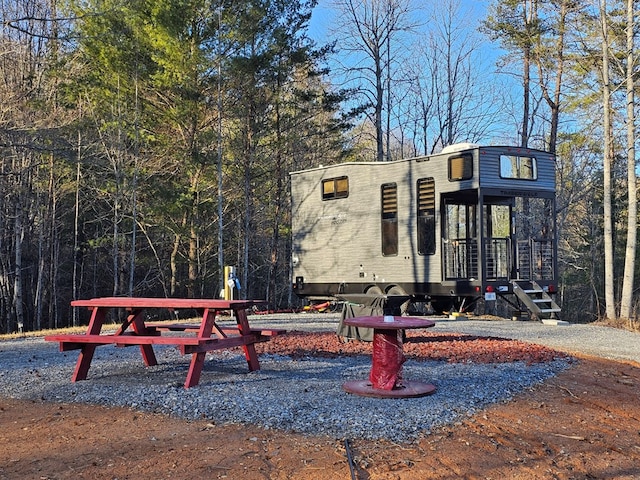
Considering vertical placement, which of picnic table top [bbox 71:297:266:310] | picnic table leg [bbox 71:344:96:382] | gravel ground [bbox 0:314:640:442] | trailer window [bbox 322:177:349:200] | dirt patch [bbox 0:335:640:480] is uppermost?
trailer window [bbox 322:177:349:200]

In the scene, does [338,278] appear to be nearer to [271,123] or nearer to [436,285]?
[436,285]

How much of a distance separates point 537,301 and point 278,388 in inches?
306

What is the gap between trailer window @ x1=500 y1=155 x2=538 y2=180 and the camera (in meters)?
11.5

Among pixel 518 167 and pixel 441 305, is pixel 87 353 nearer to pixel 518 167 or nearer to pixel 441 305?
pixel 518 167

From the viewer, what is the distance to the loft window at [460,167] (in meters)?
11.3

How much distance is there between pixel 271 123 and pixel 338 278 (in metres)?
8.52

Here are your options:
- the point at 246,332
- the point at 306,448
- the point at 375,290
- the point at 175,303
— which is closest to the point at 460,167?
the point at 375,290

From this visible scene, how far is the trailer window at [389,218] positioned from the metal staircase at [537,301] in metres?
2.46

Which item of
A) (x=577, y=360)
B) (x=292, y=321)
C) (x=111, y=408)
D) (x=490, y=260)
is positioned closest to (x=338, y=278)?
(x=292, y=321)

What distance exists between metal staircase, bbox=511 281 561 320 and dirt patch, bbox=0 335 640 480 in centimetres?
674

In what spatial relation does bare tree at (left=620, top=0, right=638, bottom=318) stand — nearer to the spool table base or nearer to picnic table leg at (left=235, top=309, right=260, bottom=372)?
the spool table base

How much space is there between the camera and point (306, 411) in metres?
4.37

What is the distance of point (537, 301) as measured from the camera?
37.9 ft

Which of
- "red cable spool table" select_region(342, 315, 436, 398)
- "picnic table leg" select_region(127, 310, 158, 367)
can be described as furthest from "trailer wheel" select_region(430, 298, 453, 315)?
"red cable spool table" select_region(342, 315, 436, 398)
